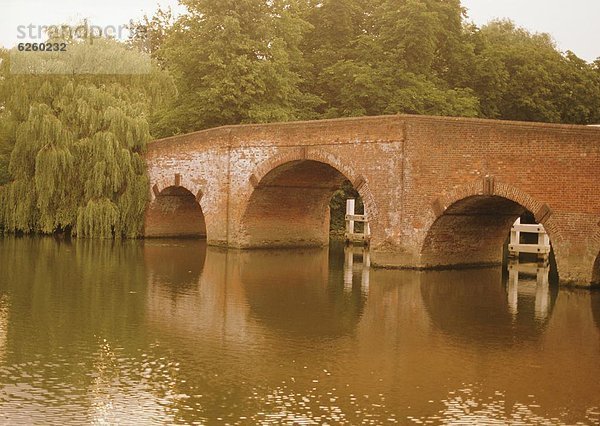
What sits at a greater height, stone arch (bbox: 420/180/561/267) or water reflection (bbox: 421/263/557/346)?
stone arch (bbox: 420/180/561/267)

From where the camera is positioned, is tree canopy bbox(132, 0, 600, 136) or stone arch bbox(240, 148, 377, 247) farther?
tree canopy bbox(132, 0, 600, 136)

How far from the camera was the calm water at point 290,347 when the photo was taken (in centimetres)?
955

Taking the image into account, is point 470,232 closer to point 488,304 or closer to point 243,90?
point 488,304

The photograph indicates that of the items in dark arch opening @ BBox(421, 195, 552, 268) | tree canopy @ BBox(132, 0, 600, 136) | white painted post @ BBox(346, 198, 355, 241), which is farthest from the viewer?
white painted post @ BBox(346, 198, 355, 241)

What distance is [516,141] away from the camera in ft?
65.4

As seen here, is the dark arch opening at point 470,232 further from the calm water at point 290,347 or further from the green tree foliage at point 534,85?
the green tree foliage at point 534,85

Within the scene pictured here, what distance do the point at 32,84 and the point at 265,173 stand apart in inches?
366

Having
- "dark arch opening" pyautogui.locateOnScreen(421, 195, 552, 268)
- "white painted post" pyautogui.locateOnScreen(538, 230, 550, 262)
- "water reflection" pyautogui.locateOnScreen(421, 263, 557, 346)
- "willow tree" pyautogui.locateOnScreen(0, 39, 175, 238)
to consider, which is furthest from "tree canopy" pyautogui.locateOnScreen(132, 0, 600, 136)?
"water reflection" pyautogui.locateOnScreen(421, 263, 557, 346)

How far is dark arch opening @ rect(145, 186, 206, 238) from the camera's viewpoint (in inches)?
1238

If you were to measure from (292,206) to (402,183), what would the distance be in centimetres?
704

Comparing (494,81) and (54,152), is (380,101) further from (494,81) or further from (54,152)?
(54,152)

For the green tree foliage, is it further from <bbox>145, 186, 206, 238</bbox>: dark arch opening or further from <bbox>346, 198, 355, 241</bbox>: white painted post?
<bbox>145, 186, 206, 238</bbox>: dark arch opening

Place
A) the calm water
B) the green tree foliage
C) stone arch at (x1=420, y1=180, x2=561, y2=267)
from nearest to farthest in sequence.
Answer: the calm water, stone arch at (x1=420, y1=180, x2=561, y2=267), the green tree foliage

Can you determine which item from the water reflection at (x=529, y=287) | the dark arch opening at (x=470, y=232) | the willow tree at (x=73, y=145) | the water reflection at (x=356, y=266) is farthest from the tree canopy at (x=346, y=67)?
the dark arch opening at (x=470, y=232)
